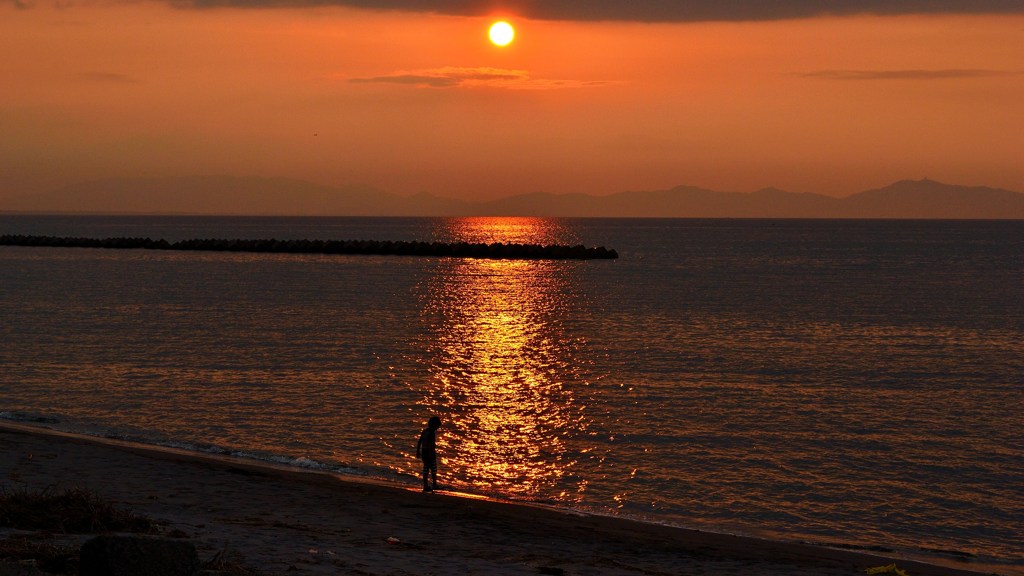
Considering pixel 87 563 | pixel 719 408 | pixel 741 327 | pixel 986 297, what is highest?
pixel 986 297

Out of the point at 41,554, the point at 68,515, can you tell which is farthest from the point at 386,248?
the point at 41,554

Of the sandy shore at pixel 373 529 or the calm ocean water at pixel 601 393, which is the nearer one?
the sandy shore at pixel 373 529

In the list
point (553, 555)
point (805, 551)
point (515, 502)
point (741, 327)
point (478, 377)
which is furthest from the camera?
point (741, 327)

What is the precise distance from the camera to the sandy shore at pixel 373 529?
13789 millimetres

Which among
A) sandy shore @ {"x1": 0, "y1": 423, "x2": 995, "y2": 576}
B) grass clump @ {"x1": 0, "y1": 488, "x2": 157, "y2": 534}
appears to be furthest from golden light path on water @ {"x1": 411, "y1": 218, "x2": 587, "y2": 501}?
grass clump @ {"x1": 0, "y1": 488, "x2": 157, "y2": 534}

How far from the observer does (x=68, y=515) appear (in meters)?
13.5

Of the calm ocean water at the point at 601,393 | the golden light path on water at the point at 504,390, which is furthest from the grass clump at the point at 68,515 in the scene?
the golden light path on water at the point at 504,390

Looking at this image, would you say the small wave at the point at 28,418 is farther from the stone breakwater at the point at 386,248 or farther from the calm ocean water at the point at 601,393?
the stone breakwater at the point at 386,248

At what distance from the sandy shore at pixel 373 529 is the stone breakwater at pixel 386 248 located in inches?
4592

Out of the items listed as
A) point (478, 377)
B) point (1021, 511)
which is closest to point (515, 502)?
point (1021, 511)

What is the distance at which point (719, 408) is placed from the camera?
100 feet

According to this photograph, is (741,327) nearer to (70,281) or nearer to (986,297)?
(986,297)

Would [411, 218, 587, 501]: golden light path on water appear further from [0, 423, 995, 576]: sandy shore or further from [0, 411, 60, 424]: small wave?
[0, 411, 60, 424]: small wave

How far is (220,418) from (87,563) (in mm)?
18112
